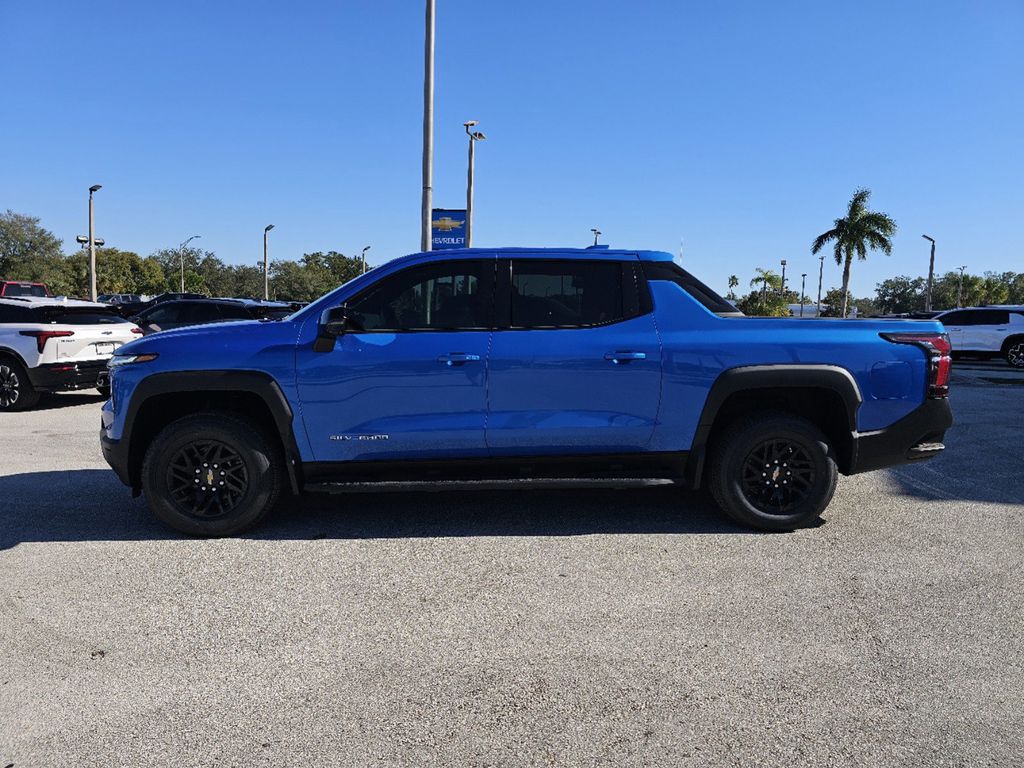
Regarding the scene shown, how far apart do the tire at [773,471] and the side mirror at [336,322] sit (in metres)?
2.43

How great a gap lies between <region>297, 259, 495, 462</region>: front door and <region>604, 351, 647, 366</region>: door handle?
2.49 feet

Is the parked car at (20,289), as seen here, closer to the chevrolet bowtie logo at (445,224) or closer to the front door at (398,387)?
the chevrolet bowtie logo at (445,224)

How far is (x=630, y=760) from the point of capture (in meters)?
2.52

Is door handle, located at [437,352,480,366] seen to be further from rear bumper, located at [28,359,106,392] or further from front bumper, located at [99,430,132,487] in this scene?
rear bumper, located at [28,359,106,392]

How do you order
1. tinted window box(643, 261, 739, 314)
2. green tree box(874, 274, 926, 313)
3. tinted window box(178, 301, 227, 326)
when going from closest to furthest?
1. tinted window box(643, 261, 739, 314)
2. tinted window box(178, 301, 227, 326)
3. green tree box(874, 274, 926, 313)

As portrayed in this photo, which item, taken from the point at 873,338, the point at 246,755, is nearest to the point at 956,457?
the point at 873,338

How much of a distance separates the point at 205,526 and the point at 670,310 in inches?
125

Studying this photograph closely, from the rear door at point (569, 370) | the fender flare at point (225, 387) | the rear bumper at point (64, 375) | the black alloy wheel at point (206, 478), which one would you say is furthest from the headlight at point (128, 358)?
the rear bumper at point (64, 375)

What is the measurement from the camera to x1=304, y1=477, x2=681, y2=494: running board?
4.72 meters

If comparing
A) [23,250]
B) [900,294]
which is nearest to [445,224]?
[23,250]

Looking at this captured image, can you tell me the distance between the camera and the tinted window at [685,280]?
4.96m

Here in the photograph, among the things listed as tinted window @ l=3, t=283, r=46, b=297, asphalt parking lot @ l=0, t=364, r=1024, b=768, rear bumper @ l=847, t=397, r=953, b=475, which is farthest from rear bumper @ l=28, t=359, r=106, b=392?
tinted window @ l=3, t=283, r=46, b=297

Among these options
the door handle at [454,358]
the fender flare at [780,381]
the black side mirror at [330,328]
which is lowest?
the fender flare at [780,381]

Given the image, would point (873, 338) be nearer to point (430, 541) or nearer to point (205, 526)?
point (430, 541)
